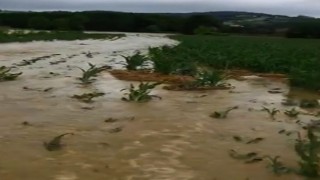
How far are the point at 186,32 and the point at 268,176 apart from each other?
6000 centimetres

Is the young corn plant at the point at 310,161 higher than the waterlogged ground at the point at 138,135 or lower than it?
higher

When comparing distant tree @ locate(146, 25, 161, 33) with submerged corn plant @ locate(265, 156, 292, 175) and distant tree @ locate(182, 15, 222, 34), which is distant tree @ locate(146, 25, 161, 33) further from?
submerged corn plant @ locate(265, 156, 292, 175)

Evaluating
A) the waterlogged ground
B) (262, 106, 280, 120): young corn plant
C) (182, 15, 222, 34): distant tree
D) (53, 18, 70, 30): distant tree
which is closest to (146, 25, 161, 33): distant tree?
(182, 15, 222, 34): distant tree

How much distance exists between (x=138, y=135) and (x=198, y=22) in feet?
193

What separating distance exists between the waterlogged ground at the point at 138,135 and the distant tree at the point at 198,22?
53.8m

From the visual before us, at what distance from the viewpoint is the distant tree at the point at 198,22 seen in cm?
6347

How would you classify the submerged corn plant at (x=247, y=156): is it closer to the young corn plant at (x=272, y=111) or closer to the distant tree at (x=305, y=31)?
the young corn plant at (x=272, y=111)

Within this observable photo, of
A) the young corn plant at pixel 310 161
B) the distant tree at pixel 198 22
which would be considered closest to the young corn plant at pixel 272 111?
the young corn plant at pixel 310 161

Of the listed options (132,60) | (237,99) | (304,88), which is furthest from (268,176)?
(132,60)

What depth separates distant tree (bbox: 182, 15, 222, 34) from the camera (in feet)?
208

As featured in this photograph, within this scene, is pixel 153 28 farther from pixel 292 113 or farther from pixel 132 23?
pixel 292 113

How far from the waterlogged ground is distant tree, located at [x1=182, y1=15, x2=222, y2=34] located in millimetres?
53808

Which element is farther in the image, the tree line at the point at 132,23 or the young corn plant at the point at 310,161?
the tree line at the point at 132,23

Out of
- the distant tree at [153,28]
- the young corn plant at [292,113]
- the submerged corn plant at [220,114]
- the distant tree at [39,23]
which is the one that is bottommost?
the distant tree at [153,28]
